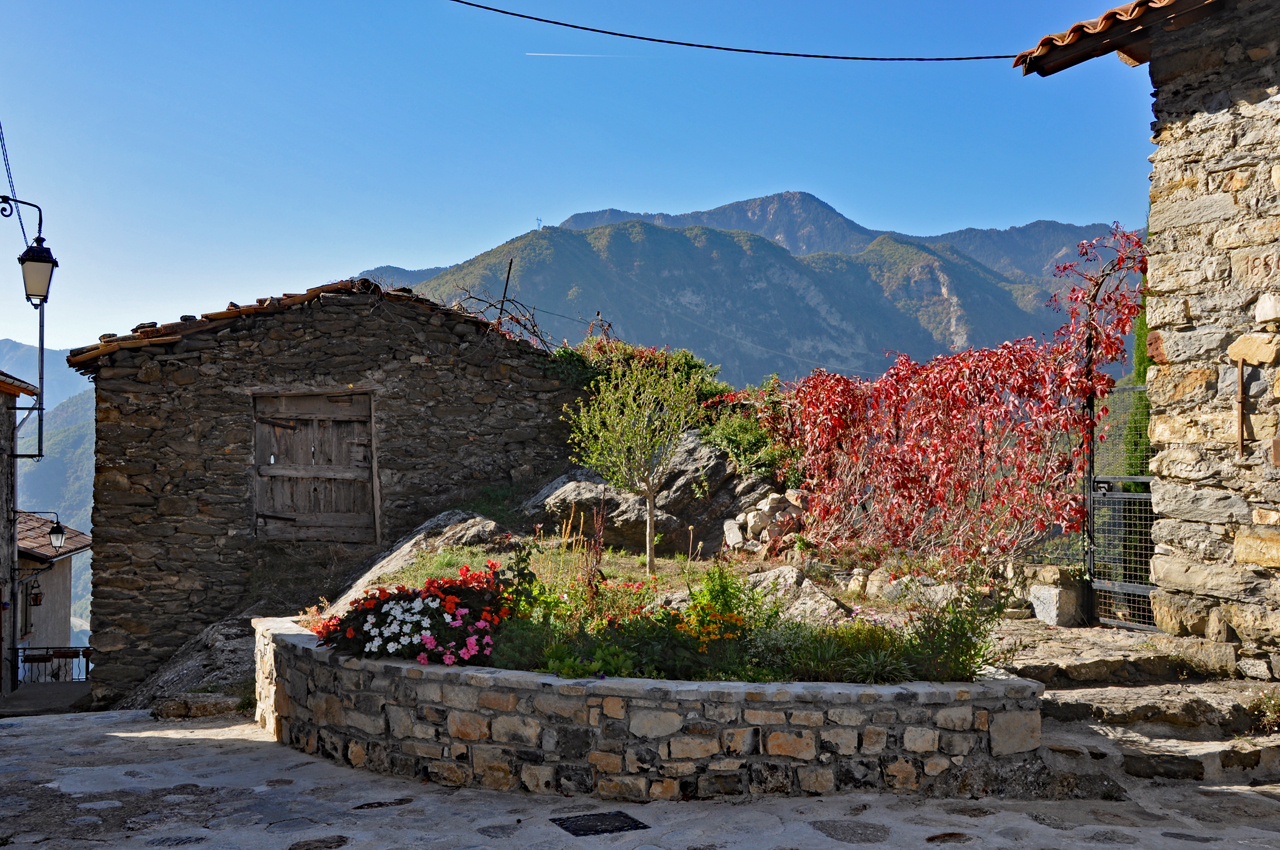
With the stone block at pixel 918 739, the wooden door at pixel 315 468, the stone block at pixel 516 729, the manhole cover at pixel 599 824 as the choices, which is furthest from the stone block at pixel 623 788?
the wooden door at pixel 315 468

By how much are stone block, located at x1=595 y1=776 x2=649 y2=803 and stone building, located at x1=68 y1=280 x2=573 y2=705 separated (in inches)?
270

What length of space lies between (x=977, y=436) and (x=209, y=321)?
8624mm

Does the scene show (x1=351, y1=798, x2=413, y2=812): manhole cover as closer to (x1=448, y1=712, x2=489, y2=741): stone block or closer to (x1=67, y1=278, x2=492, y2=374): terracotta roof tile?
(x1=448, y1=712, x2=489, y2=741): stone block

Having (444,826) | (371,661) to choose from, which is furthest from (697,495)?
(444,826)

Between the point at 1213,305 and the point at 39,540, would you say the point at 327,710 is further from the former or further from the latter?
the point at 39,540

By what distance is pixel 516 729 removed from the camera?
442 cm

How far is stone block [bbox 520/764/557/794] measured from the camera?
170 inches

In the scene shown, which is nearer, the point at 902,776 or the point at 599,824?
the point at 599,824

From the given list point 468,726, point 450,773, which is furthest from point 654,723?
point 450,773

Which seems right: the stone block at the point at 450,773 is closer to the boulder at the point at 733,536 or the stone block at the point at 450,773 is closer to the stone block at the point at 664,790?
the stone block at the point at 664,790

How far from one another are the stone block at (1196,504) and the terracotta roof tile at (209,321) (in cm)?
816

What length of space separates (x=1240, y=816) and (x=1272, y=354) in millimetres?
2999

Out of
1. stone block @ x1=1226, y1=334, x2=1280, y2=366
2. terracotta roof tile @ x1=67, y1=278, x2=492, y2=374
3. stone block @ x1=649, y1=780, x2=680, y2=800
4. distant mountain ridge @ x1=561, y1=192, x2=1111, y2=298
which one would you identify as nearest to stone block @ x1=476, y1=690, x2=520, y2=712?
stone block @ x1=649, y1=780, x2=680, y2=800

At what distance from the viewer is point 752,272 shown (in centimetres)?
7856
